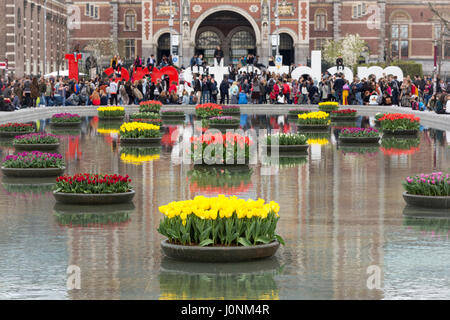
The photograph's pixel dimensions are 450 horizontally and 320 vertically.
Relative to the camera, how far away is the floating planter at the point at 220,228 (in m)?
11.0

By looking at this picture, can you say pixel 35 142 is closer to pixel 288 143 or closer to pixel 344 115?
pixel 288 143

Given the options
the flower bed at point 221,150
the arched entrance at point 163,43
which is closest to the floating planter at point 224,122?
the flower bed at point 221,150

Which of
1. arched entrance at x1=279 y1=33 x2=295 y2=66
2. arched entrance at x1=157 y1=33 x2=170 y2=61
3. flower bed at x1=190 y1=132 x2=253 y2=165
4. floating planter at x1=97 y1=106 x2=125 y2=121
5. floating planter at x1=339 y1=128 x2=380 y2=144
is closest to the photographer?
flower bed at x1=190 y1=132 x2=253 y2=165

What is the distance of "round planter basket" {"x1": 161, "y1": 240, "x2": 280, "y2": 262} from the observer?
36.1 feet

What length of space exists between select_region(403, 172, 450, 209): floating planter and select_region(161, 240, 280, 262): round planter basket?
501 cm

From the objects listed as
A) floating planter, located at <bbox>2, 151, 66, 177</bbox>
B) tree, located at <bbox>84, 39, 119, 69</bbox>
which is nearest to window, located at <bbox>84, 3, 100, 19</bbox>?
tree, located at <bbox>84, 39, 119, 69</bbox>

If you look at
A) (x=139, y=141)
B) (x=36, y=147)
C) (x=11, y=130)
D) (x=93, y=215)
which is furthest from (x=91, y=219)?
(x=11, y=130)

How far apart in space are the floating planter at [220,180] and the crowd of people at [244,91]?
26.5 meters

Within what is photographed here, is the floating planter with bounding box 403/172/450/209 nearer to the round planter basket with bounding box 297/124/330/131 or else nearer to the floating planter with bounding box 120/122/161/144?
the floating planter with bounding box 120/122/161/144

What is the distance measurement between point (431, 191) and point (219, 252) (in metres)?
5.89

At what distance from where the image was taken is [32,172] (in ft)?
65.3

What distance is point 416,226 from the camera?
14008mm
